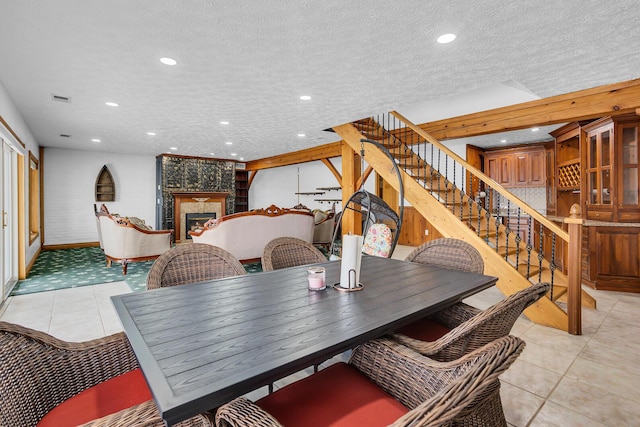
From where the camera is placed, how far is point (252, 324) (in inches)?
45.7

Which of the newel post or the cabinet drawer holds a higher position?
the cabinet drawer

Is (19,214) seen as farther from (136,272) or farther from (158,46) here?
(158,46)

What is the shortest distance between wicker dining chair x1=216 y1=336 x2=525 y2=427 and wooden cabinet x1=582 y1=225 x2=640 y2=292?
159 inches

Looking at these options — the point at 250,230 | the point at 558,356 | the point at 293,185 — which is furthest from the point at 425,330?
the point at 293,185

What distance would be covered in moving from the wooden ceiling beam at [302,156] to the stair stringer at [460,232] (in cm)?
149

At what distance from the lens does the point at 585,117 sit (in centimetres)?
367

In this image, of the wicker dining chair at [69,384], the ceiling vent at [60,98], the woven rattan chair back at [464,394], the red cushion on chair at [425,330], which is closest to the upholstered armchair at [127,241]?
the ceiling vent at [60,98]

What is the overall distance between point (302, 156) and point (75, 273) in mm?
4935

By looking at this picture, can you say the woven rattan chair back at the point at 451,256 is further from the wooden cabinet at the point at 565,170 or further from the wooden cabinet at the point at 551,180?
the wooden cabinet at the point at 551,180

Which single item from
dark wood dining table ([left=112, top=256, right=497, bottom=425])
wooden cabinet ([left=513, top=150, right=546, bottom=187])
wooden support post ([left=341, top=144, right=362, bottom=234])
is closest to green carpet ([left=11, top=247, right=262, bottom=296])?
wooden support post ([left=341, top=144, right=362, bottom=234])

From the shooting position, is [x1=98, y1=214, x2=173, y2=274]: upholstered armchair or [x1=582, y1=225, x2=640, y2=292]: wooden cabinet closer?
[x1=582, y1=225, x2=640, y2=292]: wooden cabinet

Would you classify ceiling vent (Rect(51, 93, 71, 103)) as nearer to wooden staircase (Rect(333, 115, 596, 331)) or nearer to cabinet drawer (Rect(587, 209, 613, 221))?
wooden staircase (Rect(333, 115, 596, 331))

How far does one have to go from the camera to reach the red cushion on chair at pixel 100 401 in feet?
3.22

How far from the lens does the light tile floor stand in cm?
181
